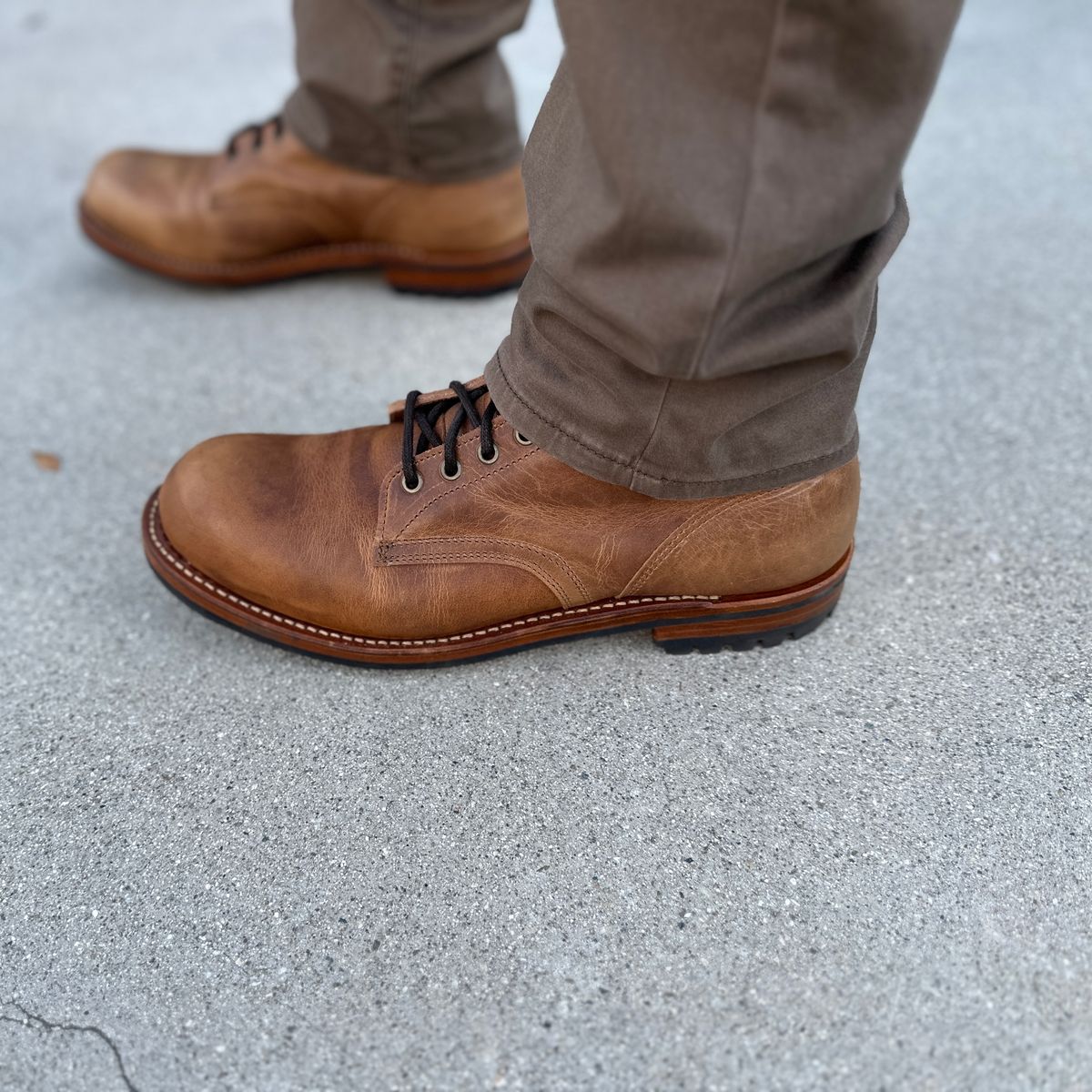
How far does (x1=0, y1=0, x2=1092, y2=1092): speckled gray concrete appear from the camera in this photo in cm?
69

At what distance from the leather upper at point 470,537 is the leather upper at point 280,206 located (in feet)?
2.19

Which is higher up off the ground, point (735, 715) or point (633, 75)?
point (633, 75)

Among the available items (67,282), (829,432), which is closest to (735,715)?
(829,432)

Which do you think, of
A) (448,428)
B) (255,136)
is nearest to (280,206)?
(255,136)

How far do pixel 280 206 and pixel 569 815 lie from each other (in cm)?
108

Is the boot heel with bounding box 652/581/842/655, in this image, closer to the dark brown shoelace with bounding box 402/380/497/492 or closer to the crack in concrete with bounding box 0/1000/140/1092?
the dark brown shoelace with bounding box 402/380/497/492

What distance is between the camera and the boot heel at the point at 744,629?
955 millimetres

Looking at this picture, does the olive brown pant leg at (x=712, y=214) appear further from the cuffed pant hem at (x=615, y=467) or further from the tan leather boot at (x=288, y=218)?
the tan leather boot at (x=288, y=218)

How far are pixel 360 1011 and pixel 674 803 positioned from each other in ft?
0.97

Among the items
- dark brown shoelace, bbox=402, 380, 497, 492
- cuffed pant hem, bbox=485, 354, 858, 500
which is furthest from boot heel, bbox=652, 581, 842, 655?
dark brown shoelace, bbox=402, 380, 497, 492

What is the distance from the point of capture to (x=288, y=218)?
1500 millimetres

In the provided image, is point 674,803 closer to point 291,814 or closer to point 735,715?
point 735,715

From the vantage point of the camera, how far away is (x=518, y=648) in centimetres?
96

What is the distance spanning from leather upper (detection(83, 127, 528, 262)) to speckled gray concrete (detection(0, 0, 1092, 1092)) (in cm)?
31
